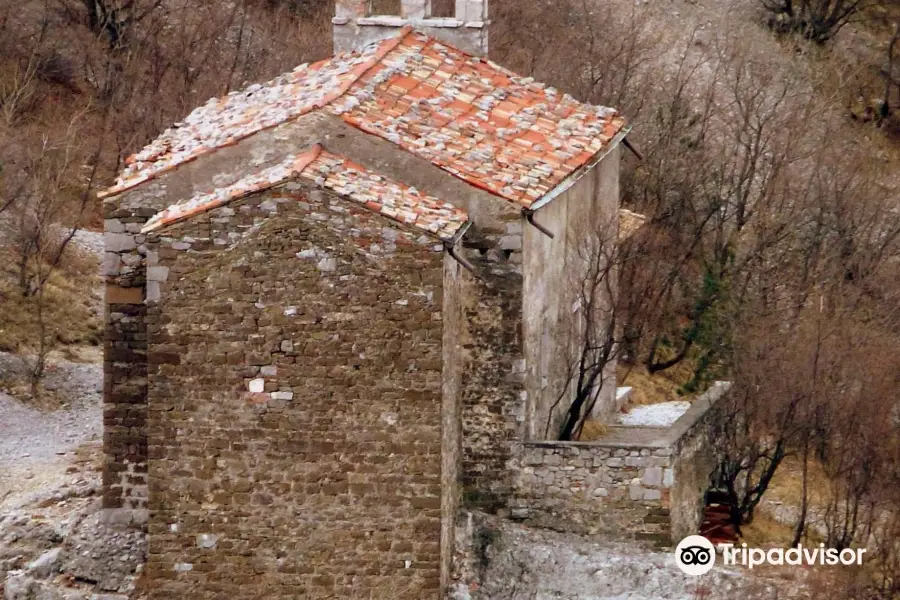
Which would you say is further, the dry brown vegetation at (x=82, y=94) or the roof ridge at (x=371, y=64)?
the dry brown vegetation at (x=82, y=94)

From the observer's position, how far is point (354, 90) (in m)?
16.9

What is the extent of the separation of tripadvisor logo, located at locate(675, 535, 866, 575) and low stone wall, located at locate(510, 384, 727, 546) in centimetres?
22

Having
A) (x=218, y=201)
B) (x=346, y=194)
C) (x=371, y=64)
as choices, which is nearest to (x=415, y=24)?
(x=371, y=64)

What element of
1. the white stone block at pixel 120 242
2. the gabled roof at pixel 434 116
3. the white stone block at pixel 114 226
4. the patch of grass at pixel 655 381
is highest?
the gabled roof at pixel 434 116

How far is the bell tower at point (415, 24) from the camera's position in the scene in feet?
61.9

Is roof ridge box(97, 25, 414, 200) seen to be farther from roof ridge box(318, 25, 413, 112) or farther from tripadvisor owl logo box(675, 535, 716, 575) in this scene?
tripadvisor owl logo box(675, 535, 716, 575)

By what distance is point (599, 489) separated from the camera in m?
16.5

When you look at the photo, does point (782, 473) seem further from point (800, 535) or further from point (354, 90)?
point (354, 90)

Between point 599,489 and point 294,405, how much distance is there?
129 inches

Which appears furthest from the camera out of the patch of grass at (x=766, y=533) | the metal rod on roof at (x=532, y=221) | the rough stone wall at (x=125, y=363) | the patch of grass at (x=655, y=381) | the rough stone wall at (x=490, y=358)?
the patch of grass at (x=655, y=381)

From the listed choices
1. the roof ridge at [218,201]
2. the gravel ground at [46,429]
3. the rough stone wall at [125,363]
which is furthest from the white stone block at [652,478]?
the gravel ground at [46,429]

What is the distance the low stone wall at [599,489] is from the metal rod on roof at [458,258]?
176 cm

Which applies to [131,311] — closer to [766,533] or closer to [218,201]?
[218,201]

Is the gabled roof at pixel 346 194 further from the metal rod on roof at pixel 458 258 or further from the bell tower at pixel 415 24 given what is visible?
the bell tower at pixel 415 24
